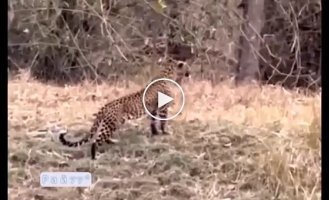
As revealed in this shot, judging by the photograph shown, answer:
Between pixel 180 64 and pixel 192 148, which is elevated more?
pixel 180 64

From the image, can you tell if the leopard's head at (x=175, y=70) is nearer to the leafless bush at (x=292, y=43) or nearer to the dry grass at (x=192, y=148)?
the dry grass at (x=192, y=148)

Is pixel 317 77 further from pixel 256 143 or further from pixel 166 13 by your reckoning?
pixel 166 13

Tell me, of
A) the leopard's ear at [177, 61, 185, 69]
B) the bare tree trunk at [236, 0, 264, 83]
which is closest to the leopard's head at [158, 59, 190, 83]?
the leopard's ear at [177, 61, 185, 69]

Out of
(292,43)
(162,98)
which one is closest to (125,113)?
(162,98)

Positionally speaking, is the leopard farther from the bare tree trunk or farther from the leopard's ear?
the bare tree trunk

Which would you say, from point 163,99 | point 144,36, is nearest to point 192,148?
point 163,99

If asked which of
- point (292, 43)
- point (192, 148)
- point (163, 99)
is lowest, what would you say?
point (192, 148)

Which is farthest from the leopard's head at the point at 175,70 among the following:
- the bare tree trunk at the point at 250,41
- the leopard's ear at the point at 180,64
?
the bare tree trunk at the point at 250,41

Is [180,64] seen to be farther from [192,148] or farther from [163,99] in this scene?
[192,148]
